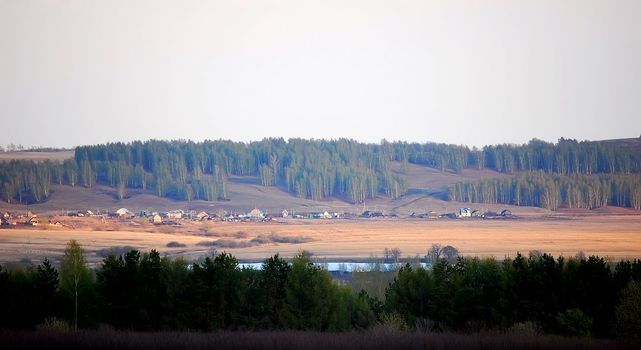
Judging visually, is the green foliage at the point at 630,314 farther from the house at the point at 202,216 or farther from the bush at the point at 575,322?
the house at the point at 202,216

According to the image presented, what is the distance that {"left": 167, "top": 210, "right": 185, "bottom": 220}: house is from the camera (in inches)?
7254

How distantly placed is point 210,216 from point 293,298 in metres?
134

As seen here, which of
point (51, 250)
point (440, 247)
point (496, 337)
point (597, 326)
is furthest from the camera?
point (440, 247)

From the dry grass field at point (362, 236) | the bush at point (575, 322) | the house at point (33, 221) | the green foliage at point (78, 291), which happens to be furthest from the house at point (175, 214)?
the bush at point (575, 322)

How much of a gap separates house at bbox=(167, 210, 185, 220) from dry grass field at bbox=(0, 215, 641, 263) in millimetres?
12277

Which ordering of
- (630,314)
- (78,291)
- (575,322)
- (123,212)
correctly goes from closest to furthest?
1. (630,314)
2. (575,322)
3. (78,291)
4. (123,212)

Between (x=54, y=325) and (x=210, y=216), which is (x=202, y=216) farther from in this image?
(x=54, y=325)

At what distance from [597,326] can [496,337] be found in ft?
35.3

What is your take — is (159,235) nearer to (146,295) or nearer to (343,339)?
(146,295)

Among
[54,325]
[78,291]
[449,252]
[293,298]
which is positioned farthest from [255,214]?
[54,325]

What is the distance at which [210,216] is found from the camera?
18975 cm

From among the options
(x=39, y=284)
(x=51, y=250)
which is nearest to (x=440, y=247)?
(x=51, y=250)

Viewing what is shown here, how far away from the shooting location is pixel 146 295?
186ft

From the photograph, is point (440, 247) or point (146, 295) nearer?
point (146, 295)
